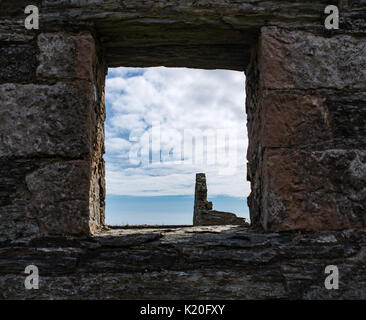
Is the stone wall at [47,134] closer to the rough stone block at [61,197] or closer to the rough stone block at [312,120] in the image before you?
the rough stone block at [61,197]

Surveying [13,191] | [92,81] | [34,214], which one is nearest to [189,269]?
[34,214]

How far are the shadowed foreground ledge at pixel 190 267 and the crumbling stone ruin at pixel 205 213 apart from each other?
6574 mm

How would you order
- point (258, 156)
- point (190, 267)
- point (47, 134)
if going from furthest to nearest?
point (258, 156) → point (47, 134) → point (190, 267)

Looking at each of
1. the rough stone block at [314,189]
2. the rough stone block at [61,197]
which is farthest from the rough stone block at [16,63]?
the rough stone block at [314,189]

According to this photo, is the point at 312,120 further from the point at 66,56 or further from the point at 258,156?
the point at 66,56

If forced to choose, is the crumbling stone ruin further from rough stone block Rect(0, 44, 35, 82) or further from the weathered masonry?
rough stone block Rect(0, 44, 35, 82)

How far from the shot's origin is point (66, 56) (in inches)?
84.4

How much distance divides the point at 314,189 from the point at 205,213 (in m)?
7.12

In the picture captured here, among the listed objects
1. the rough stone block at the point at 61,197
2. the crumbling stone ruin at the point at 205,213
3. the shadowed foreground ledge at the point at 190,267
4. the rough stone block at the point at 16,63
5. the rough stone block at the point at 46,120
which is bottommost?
the crumbling stone ruin at the point at 205,213

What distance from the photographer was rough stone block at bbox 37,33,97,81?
6.97 feet

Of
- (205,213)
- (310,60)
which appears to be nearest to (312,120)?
(310,60)

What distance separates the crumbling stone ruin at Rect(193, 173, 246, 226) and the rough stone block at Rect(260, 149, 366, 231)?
258 inches

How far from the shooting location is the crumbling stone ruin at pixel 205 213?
8805 mm

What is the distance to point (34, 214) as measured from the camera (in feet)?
6.68
